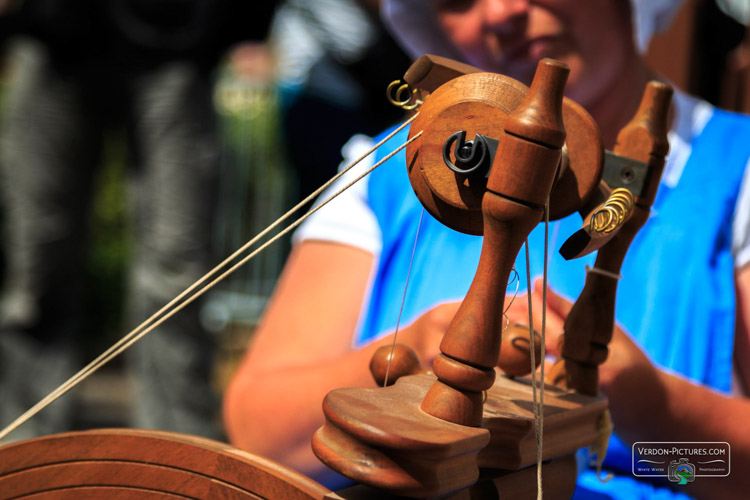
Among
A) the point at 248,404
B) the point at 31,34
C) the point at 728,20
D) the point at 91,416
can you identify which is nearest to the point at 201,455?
the point at 248,404

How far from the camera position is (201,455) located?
1.59 feet

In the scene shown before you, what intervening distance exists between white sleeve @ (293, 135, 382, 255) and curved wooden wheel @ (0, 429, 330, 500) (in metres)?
0.52

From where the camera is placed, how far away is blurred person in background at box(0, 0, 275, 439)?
1.91m

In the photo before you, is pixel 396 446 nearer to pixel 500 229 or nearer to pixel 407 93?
pixel 500 229

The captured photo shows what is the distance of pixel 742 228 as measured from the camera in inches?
34.7

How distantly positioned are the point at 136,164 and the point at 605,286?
1.60 m

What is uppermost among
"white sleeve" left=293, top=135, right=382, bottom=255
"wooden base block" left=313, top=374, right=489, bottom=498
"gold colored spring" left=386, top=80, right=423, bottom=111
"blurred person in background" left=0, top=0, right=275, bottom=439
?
"blurred person in background" left=0, top=0, right=275, bottom=439

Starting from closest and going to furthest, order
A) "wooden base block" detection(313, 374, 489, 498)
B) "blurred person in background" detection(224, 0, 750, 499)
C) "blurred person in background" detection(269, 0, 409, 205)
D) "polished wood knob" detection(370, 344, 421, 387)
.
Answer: "wooden base block" detection(313, 374, 489, 498) → "polished wood knob" detection(370, 344, 421, 387) → "blurred person in background" detection(224, 0, 750, 499) → "blurred person in background" detection(269, 0, 409, 205)

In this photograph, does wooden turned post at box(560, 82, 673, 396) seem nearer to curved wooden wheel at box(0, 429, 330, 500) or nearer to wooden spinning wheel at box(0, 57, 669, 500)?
wooden spinning wheel at box(0, 57, 669, 500)

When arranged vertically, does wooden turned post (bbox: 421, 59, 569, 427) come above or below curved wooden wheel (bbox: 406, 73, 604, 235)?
below

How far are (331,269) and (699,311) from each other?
43cm

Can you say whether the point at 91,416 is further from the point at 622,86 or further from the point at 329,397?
the point at 329,397

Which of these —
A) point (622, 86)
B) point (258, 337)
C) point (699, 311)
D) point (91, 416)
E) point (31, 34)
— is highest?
point (31, 34)

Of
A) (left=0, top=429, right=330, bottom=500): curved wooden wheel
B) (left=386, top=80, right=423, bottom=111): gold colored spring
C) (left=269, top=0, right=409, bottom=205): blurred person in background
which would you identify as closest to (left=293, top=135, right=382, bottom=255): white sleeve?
(left=386, top=80, right=423, bottom=111): gold colored spring
